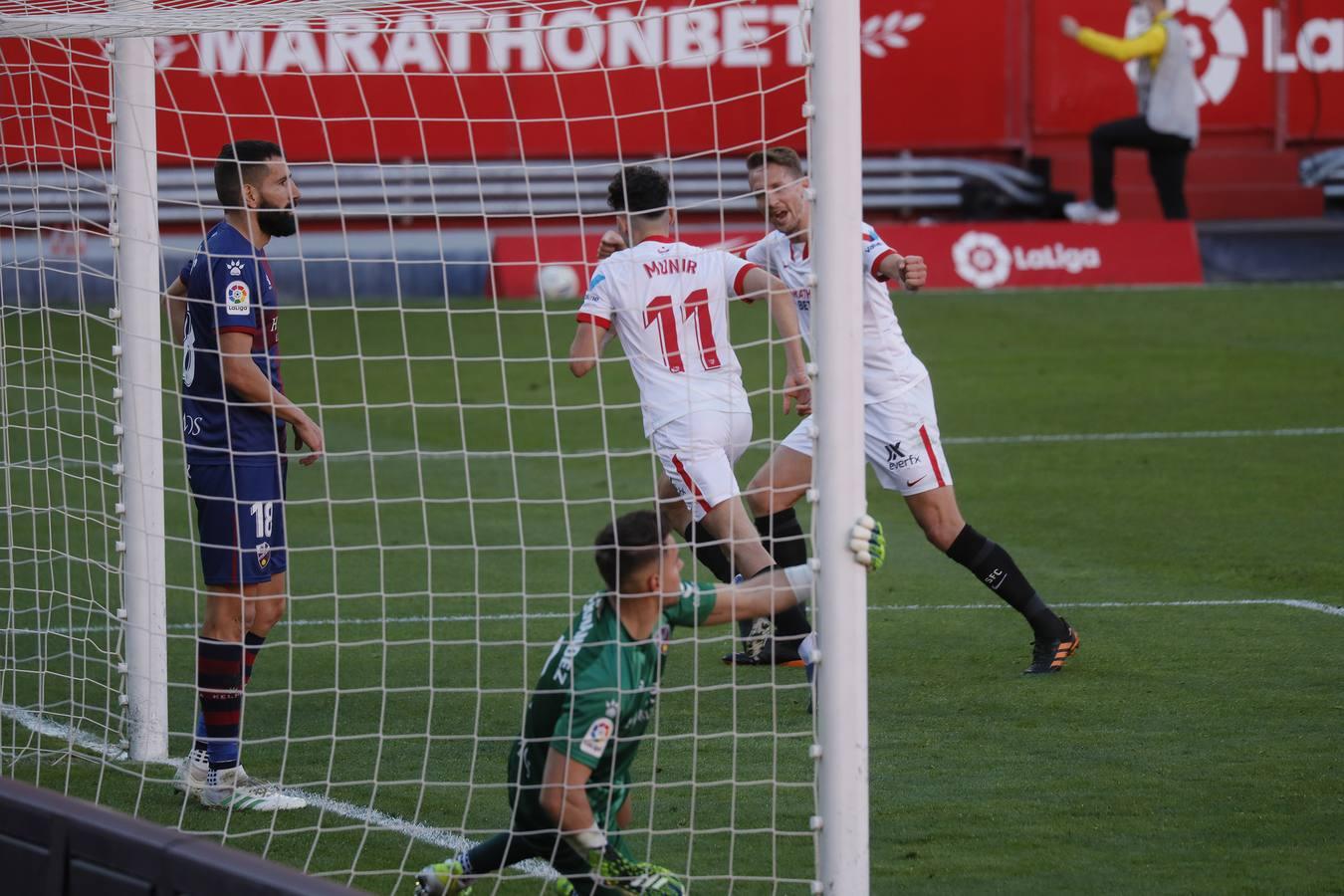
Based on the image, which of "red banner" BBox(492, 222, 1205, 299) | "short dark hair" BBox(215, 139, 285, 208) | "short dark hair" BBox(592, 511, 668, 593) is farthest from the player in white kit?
"red banner" BBox(492, 222, 1205, 299)

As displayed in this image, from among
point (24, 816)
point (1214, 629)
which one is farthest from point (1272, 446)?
point (24, 816)

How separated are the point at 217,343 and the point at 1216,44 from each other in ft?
68.1

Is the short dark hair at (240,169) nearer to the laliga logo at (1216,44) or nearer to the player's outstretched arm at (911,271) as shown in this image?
the player's outstretched arm at (911,271)

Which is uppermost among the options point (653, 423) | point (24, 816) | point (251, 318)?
point (251, 318)

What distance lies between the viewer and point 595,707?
4828 millimetres

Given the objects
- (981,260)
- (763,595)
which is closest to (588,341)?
(763,595)

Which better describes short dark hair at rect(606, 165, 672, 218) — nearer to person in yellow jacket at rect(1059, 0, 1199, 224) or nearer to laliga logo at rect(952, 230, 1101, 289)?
laliga logo at rect(952, 230, 1101, 289)

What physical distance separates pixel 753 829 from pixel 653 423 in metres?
2.19

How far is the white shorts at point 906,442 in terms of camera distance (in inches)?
299

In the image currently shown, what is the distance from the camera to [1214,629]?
27.2 feet

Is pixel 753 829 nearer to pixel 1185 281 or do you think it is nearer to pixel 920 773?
pixel 920 773

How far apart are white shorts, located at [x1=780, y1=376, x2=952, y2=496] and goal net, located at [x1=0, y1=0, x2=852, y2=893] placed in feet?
1.72

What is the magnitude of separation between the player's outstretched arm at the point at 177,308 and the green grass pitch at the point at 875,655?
0.33 m

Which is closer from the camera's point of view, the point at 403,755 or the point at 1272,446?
the point at 403,755
